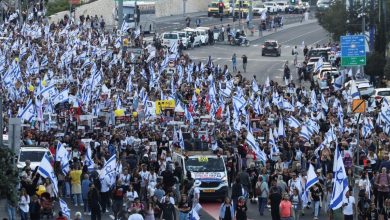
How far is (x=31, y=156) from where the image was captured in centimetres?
3966

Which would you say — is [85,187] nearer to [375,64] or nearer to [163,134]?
[163,134]

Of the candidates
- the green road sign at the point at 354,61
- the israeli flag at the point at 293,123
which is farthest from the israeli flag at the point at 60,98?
the green road sign at the point at 354,61

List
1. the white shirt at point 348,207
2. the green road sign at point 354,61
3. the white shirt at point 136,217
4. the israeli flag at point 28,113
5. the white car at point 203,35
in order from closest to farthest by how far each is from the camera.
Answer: the white shirt at point 136,217, the white shirt at point 348,207, the israeli flag at point 28,113, the green road sign at point 354,61, the white car at point 203,35

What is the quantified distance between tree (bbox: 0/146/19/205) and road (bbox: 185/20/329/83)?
4565 cm

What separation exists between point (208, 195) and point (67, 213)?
7.84 metres

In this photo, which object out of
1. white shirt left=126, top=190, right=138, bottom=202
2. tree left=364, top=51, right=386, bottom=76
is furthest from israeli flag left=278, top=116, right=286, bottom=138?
tree left=364, top=51, right=386, bottom=76

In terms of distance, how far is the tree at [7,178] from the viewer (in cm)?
2759

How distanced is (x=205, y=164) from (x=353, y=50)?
87.7 ft

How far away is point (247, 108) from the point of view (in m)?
50.6

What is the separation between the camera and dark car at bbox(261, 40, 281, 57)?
84875 mm

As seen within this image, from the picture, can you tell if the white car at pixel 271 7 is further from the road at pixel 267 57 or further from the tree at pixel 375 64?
the tree at pixel 375 64

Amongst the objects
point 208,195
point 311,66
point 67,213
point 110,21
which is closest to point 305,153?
point 208,195

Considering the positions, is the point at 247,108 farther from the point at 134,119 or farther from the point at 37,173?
the point at 37,173

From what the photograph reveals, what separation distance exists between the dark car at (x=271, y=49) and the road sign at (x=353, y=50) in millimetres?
19079
